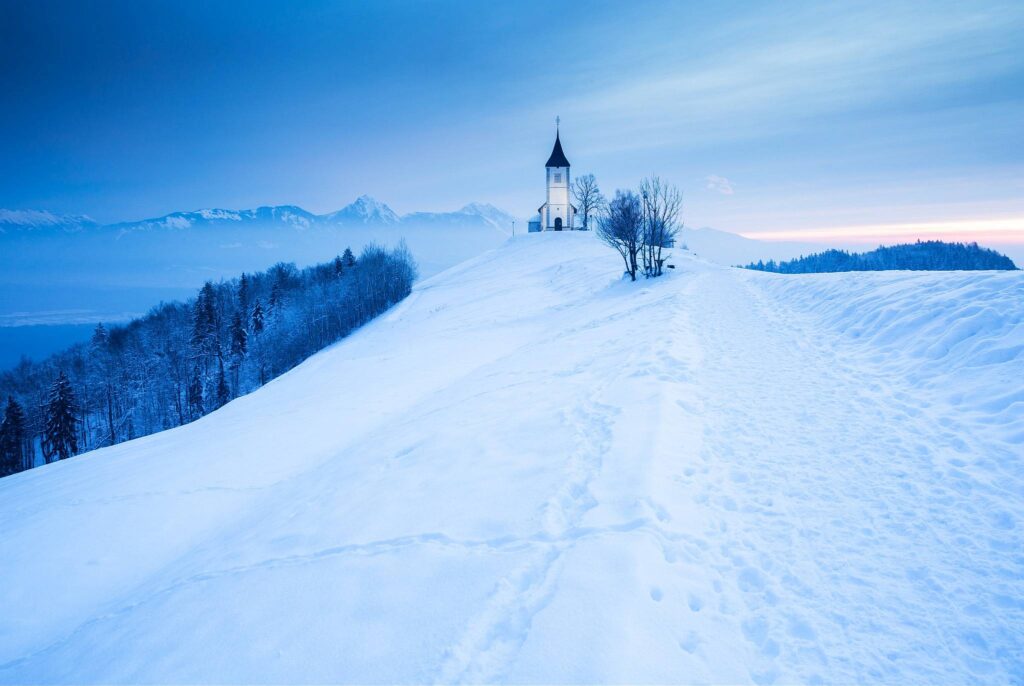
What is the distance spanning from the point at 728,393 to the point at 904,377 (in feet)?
12.7

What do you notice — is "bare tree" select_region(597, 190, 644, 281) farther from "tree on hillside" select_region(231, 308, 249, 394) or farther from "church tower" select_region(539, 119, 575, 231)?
"tree on hillside" select_region(231, 308, 249, 394)

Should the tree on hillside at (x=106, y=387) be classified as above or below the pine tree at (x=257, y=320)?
below

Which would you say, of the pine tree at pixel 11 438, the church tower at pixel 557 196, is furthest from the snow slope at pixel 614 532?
the church tower at pixel 557 196

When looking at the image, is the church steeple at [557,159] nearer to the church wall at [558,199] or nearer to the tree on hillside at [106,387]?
the church wall at [558,199]

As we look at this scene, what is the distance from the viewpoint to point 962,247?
2881 inches

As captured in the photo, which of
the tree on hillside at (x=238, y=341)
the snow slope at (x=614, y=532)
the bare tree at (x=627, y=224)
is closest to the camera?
the snow slope at (x=614, y=532)

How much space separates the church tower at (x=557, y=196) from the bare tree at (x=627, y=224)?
1763 inches

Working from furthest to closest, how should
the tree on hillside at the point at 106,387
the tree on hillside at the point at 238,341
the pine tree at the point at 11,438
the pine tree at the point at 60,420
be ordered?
the tree on hillside at the point at 238,341
the tree on hillside at the point at 106,387
the pine tree at the point at 60,420
the pine tree at the point at 11,438

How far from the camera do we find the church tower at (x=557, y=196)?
8156 centimetres

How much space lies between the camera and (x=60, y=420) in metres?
47.2

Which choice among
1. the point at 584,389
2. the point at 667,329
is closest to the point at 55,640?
the point at 584,389

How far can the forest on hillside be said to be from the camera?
220 ft

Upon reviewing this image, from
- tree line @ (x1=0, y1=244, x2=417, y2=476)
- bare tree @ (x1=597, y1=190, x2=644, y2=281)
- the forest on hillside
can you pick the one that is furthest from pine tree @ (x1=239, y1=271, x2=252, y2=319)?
the forest on hillside

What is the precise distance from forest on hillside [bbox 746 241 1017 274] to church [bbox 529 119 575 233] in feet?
110
